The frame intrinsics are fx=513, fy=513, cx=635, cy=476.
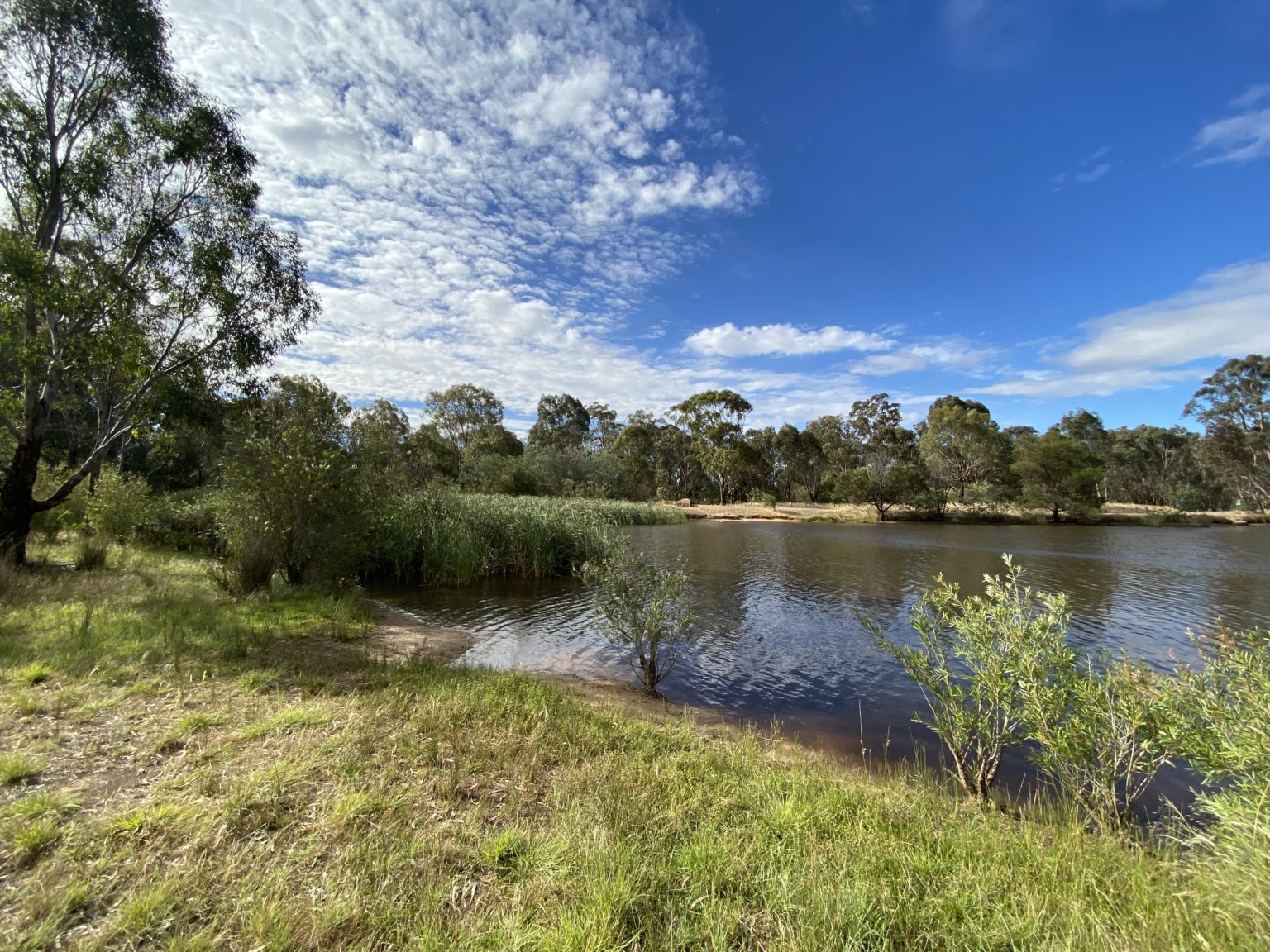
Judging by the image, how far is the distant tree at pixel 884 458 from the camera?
46438 millimetres

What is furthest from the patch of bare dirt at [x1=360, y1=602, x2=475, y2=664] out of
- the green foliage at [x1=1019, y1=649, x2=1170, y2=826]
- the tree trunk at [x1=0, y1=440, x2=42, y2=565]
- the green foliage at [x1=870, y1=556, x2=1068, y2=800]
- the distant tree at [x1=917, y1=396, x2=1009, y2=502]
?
the distant tree at [x1=917, y1=396, x2=1009, y2=502]

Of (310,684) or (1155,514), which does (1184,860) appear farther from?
(1155,514)

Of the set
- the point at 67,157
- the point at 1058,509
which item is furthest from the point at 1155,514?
the point at 67,157

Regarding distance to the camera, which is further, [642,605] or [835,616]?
[835,616]

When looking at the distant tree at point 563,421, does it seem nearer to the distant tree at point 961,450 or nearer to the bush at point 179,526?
the distant tree at point 961,450

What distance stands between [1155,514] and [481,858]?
64.8 m

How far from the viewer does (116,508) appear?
14.3m

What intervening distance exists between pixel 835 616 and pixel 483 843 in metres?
11.1

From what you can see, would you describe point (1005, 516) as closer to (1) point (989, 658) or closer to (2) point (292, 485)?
(1) point (989, 658)

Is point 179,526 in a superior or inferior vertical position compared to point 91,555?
superior

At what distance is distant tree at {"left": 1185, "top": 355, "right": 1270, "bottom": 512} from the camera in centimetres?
5022

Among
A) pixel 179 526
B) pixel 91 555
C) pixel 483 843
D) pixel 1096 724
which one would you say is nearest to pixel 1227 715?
pixel 1096 724

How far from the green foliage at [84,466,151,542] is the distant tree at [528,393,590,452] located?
5891 centimetres

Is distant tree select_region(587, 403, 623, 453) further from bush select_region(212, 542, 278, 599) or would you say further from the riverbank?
bush select_region(212, 542, 278, 599)
